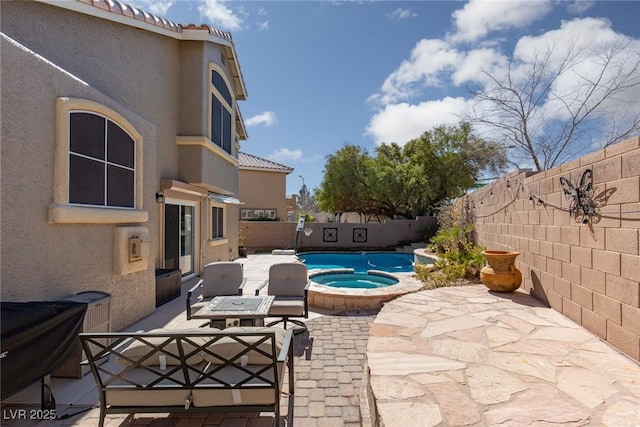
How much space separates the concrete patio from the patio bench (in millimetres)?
605

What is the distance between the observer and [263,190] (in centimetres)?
2723

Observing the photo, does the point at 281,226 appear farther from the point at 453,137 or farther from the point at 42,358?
the point at 42,358

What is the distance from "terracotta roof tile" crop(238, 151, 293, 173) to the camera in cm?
2668

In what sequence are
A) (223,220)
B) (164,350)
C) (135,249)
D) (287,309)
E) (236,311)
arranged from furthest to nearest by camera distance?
(223,220) → (135,249) → (287,309) → (236,311) → (164,350)

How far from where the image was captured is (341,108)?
70.3 ft

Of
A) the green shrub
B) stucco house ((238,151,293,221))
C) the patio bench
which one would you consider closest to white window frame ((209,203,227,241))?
the green shrub

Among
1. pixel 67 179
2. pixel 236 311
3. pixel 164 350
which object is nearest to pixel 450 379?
pixel 164 350

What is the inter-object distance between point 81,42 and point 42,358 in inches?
263

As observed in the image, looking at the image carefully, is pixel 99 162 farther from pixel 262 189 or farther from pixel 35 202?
pixel 262 189

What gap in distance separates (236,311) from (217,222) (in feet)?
31.0

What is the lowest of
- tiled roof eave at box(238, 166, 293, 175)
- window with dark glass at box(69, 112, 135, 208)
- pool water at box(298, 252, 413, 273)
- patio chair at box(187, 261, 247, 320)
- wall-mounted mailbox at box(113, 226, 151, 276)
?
pool water at box(298, 252, 413, 273)

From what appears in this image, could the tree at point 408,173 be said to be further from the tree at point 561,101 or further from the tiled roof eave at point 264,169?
the tree at point 561,101

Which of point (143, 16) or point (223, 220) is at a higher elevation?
point (143, 16)

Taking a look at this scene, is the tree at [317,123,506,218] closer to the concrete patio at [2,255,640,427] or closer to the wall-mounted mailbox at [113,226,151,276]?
the concrete patio at [2,255,640,427]
